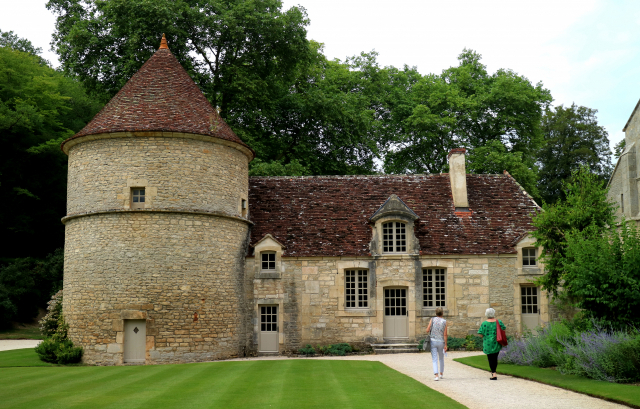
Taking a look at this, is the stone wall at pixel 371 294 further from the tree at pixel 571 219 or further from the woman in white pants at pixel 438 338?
the woman in white pants at pixel 438 338

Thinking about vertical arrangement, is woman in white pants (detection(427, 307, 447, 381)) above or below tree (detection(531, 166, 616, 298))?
below

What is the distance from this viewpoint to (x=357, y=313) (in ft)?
75.4

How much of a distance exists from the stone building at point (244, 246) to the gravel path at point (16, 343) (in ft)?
24.1

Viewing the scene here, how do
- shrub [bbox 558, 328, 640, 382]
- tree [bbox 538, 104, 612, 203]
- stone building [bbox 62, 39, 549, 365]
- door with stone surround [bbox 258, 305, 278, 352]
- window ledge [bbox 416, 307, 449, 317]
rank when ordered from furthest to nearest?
tree [bbox 538, 104, 612, 203] < window ledge [bbox 416, 307, 449, 317] < door with stone surround [bbox 258, 305, 278, 352] < stone building [bbox 62, 39, 549, 365] < shrub [bbox 558, 328, 640, 382]

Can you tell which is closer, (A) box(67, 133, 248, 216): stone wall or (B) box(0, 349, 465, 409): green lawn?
(B) box(0, 349, 465, 409): green lawn

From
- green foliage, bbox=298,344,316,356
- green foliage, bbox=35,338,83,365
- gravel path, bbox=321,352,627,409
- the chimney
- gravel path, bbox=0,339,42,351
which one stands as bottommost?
gravel path, bbox=0,339,42,351

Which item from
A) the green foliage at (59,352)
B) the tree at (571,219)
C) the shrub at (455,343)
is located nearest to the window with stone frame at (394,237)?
the shrub at (455,343)

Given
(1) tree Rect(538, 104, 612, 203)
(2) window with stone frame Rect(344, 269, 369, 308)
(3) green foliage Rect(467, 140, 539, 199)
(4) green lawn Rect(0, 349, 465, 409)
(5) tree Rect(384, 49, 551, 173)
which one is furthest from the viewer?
(1) tree Rect(538, 104, 612, 203)

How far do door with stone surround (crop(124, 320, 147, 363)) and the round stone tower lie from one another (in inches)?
1.3

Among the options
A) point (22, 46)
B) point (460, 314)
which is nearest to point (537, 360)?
point (460, 314)

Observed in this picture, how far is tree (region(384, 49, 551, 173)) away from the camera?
116ft

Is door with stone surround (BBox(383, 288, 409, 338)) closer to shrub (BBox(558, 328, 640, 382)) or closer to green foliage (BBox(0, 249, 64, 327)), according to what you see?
shrub (BBox(558, 328, 640, 382))

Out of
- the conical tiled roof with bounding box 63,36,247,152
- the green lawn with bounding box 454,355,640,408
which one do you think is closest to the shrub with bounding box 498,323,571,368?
the green lawn with bounding box 454,355,640,408

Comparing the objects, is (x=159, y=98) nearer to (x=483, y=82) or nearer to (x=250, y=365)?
(x=250, y=365)
